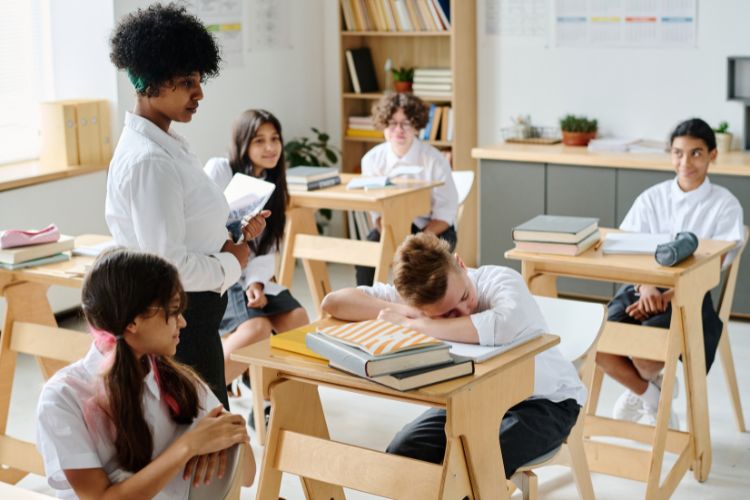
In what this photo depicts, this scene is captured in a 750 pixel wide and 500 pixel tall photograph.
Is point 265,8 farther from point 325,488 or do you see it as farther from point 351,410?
point 325,488

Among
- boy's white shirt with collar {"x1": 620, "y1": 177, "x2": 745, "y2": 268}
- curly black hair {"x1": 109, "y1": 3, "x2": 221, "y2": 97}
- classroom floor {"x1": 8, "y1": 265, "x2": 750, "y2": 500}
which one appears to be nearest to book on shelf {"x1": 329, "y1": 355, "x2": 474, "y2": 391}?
curly black hair {"x1": 109, "y1": 3, "x2": 221, "y2": 97}

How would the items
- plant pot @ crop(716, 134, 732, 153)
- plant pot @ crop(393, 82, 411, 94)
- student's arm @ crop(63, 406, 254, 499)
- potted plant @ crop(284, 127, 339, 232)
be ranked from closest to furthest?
student's arm @ crop(63, 406, 254, 499)
plant pot @ crop(716, 134, 732, 153)
potted plant @ crop(284, 127, 339, 232)
plant pot @ crop(393, 82, 411, 94)

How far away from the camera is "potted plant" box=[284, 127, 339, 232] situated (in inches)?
251

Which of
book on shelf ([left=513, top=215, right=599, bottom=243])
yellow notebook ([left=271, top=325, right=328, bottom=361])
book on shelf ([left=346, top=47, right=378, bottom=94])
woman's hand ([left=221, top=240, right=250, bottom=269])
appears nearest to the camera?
yellow notebook ([left=271, top=325, right=328, bottom=361])

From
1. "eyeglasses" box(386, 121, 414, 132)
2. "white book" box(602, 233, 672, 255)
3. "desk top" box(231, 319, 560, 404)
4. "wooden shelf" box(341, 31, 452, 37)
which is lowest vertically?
"desk top" box(231, 319, 560, 404)

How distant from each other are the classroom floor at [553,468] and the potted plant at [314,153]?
2.16m

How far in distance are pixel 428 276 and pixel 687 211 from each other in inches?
71.4

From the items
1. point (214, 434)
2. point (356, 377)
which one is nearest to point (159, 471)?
point (214, 434)

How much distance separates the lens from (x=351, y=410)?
4121 millimetres

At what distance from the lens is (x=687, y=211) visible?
391 centimetres

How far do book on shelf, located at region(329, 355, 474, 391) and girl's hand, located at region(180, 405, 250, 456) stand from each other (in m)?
0.33

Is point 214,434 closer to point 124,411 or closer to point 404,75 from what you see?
point 124,411

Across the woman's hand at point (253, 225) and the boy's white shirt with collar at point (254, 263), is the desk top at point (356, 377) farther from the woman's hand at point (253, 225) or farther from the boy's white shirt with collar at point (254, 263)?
the boy's white shirt with collar at point (254, 263)

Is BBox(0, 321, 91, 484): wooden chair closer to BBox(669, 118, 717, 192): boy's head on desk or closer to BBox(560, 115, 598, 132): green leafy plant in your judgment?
BBox(669, 118, 717, 192): boy's head on desk
